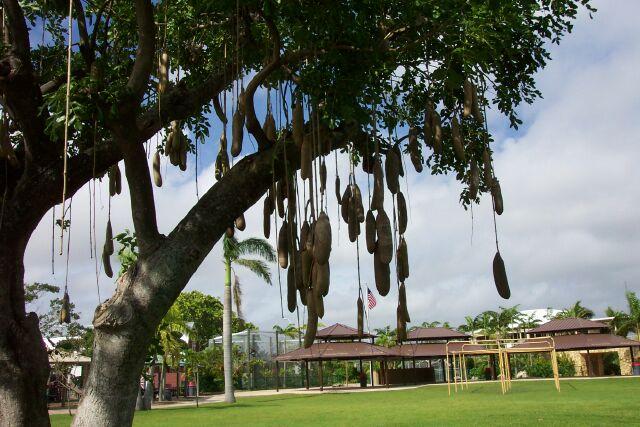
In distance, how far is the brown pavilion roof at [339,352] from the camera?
2934cm

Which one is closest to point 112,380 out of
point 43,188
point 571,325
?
point 43,188

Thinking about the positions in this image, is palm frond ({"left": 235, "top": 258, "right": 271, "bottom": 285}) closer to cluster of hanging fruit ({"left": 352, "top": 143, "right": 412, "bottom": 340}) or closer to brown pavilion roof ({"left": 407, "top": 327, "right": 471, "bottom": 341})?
brown pavilion roof ({"left": 407, "top": 327, "right": 471, "bottom": 341})

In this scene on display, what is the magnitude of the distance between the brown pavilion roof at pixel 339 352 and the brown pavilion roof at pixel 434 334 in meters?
3.67

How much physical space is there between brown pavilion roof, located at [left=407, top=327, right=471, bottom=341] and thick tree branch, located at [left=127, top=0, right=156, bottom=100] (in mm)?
30408

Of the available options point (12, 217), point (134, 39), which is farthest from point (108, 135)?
point (12, 217)

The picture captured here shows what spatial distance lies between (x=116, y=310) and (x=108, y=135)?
2.57 metres

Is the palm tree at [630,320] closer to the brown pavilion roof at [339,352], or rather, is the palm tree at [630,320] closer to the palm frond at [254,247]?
the brown pavilion roof at [339,352]

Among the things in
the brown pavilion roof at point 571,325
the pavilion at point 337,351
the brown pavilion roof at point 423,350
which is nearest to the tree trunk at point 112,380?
the pavilion at point 337,351

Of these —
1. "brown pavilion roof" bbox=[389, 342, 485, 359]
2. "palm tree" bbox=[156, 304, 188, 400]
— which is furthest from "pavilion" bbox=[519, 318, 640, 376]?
"palm tree" bbox=[156, 304, 188, 400]

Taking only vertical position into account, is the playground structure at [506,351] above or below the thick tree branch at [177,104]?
below

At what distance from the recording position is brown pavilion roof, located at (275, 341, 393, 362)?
29.3 meters

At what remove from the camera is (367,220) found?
1.68m

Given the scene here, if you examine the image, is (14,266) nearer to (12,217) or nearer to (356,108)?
(12,217)

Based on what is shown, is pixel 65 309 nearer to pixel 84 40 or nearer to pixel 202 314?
pixel 84 40
